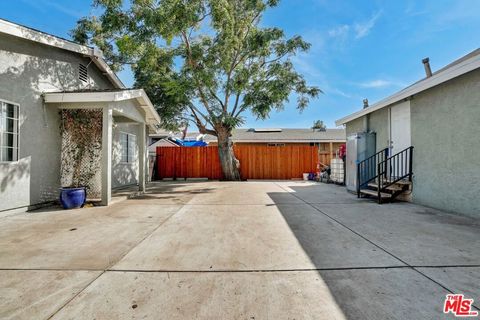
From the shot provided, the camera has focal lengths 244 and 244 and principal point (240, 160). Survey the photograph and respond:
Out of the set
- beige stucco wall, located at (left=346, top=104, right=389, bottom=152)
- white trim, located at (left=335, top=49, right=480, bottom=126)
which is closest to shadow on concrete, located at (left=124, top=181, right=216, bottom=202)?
beige stucco wall, located at (left=346, top=104, right=389, bottom=152)

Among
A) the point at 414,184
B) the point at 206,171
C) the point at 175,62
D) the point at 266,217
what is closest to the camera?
the point at 266,217

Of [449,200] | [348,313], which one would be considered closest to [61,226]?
[348,313]

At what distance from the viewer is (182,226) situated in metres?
4.55

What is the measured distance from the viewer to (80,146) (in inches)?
291

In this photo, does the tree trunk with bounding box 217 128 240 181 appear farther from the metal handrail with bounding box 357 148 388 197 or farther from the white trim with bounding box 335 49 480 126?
the metal handrail with bounding box 357 148 388 197

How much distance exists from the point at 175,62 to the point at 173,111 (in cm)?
267

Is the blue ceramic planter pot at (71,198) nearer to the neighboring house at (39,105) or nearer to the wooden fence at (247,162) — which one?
the neighboring house at (39,105)

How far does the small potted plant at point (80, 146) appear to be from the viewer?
7094mm

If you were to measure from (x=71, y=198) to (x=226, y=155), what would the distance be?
8952 millimetres

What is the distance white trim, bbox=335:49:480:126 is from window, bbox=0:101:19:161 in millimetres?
9847

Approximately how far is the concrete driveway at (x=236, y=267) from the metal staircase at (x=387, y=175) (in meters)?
1.89

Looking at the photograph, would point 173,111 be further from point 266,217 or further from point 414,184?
point 414,184

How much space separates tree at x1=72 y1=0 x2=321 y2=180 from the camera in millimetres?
10625

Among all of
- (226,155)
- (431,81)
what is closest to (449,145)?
(431,81)
